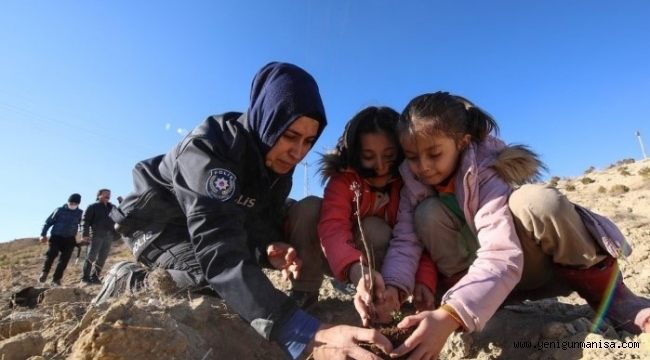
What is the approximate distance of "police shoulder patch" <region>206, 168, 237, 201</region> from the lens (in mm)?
1921

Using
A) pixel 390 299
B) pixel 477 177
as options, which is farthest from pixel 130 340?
pixel 477 177

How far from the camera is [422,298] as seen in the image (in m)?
2.15

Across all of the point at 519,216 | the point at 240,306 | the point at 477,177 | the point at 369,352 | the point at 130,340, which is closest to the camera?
the point at 369,352

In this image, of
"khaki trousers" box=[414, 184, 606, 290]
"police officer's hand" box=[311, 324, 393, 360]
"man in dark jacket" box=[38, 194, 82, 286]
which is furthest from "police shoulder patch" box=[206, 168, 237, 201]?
"man in dark jacket" box=[38, 194, 82, 286]

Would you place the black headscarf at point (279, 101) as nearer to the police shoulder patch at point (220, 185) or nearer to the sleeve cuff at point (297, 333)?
the police shoulder patch at point (220, 185)

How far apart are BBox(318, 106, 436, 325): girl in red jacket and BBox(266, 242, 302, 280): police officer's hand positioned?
0.18 metres

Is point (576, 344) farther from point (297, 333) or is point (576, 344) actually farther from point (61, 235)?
point (61, 235)

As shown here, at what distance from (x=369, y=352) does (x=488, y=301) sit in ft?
1.82

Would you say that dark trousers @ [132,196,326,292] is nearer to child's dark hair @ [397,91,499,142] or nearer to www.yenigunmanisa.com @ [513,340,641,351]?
child's dark hair @ [397,91,499,142]

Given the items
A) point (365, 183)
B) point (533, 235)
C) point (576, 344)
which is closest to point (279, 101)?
point (365, 183)

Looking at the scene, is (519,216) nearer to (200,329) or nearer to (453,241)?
(453,241)

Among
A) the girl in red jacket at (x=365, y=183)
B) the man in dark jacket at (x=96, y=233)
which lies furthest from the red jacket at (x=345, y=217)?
the man in dark jacket at (x=96, y=233)

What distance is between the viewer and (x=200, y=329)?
2115 mm

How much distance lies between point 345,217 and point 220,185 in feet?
2.64
